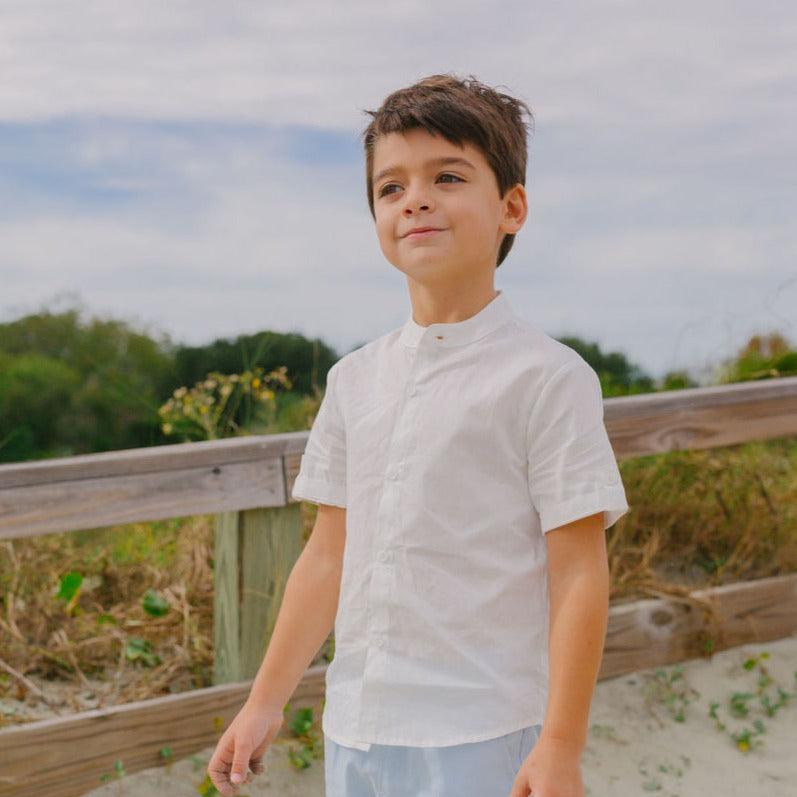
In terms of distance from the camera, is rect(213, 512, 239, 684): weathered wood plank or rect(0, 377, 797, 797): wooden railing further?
rect(213, 512, 239, 684): weathered wood plank

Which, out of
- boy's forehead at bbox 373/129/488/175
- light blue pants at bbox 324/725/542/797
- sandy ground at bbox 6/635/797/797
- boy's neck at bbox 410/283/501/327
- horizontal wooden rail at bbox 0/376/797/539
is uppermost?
boy's forehead at bbox 373/129/488/175

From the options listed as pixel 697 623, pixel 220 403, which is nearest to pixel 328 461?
pixel 697 623

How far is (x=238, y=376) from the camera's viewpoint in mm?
4660

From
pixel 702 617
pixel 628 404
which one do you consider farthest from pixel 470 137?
pixel 702 617

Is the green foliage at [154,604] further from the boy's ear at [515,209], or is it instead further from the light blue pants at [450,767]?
the boy's ear at [515,209]

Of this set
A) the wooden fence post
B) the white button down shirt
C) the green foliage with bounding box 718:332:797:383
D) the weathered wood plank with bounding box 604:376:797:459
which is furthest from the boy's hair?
the green foliage with bounding box 718:332:797:383

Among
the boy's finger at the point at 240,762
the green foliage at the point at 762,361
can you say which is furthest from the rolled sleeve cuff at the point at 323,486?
the green foliage at the point at 762,361

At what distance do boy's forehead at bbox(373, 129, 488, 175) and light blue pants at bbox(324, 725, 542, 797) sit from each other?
0.76 m

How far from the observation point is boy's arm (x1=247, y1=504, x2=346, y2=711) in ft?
5.50

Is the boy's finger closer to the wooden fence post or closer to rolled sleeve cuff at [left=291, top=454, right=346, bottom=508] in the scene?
rolled sleeve cuff at [left=291, top=454, right=346, bottom=508]

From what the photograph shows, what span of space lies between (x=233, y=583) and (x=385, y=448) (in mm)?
1804

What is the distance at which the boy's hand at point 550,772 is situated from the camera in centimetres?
135

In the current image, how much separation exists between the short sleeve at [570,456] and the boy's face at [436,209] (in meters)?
0.21

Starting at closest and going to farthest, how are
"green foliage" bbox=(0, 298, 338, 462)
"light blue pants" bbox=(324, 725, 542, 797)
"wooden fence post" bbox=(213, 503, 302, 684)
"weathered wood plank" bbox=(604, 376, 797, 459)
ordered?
"light blue pants" bbox=(324, 725, 542, 797), "wooden fence post" bbox=(213, 503, 302, 684), "weathered wood plank" bbox=(604, 376, 797, 459), "green foliage" bbox=(0, 298, 338, 462)
